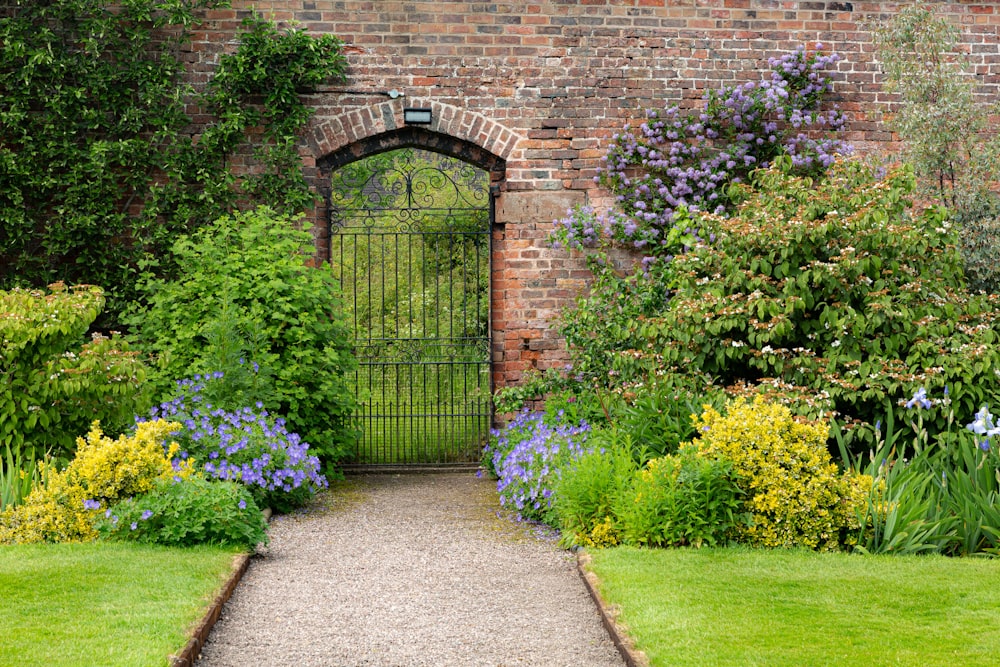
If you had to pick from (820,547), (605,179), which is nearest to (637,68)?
(605,179)

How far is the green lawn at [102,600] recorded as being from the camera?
4277 millimetres

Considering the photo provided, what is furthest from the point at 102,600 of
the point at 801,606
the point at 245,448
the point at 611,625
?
the point at 801,606

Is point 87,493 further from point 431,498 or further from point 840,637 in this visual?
point 840,637

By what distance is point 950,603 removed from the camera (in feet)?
16.2

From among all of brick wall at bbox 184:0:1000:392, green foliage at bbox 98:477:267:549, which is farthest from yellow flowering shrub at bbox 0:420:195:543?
brick wall at bbox 184:0:1000:392

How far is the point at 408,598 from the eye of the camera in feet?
18.1

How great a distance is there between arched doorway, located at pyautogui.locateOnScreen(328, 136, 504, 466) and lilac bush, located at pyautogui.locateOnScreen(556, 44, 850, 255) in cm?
124

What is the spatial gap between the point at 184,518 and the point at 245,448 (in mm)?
1484

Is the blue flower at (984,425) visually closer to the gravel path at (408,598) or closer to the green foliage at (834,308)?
the green foliage at (834,308)

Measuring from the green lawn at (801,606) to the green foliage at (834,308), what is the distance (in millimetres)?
1348

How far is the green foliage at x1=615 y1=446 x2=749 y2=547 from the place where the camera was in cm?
607

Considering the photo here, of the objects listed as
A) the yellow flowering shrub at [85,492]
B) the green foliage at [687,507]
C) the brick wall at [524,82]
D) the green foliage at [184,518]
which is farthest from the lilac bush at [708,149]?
the yellow flowering shrub at [85,492]

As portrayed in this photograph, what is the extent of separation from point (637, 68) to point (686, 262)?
3.23 metres

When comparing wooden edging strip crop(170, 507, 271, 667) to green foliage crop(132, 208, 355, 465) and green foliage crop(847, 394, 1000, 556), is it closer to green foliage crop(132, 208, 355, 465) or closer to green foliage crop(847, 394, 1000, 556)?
green foliage crop(132, 208, 355, 465)
